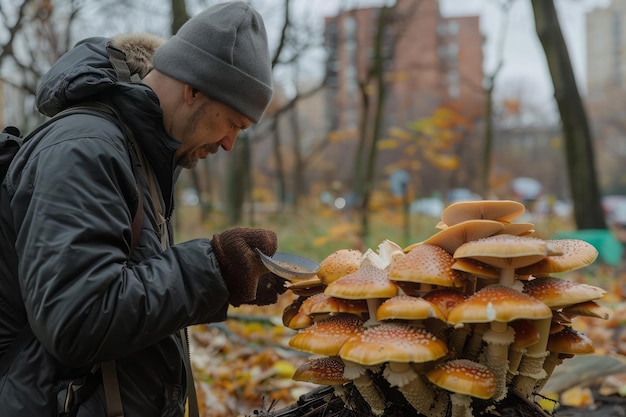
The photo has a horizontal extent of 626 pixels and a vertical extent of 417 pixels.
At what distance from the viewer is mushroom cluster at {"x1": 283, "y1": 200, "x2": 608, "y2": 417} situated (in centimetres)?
166

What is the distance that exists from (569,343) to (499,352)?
1.20ft

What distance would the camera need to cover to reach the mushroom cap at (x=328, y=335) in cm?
177

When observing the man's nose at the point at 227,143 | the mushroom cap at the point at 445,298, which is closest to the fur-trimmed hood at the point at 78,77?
the man's nose at the point at 227,143

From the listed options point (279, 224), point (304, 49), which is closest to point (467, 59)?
point (304, 49)

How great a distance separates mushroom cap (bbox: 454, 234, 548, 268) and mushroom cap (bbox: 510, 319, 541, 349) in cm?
22

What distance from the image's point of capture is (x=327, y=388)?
233 cm

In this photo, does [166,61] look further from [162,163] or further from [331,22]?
[331,22]

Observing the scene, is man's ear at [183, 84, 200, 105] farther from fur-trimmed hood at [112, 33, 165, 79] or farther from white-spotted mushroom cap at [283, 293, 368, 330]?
white-spotted mushroom cap at [283, 293, 368, 330]

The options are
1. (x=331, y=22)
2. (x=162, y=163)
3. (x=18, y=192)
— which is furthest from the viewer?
(x=331, y=22)

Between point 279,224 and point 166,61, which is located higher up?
point 166,61

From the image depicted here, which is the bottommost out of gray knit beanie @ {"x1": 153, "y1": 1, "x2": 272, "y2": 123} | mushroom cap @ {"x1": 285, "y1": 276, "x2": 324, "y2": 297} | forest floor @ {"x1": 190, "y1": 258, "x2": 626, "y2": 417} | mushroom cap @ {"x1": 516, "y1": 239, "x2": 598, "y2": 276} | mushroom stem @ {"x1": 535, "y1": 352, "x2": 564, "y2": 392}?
forest floor @ {"x1": 190, "y1": 258, "x2": 626, "y2": 417}

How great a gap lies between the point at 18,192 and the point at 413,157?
34.3m

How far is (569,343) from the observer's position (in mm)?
1969

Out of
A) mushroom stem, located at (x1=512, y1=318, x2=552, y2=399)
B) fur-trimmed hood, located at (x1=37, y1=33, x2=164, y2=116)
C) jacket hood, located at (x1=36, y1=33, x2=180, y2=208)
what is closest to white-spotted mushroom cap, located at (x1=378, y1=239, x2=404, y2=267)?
mushroom stem, located at (x1=512, y1=318, x2=552, y2=399)
